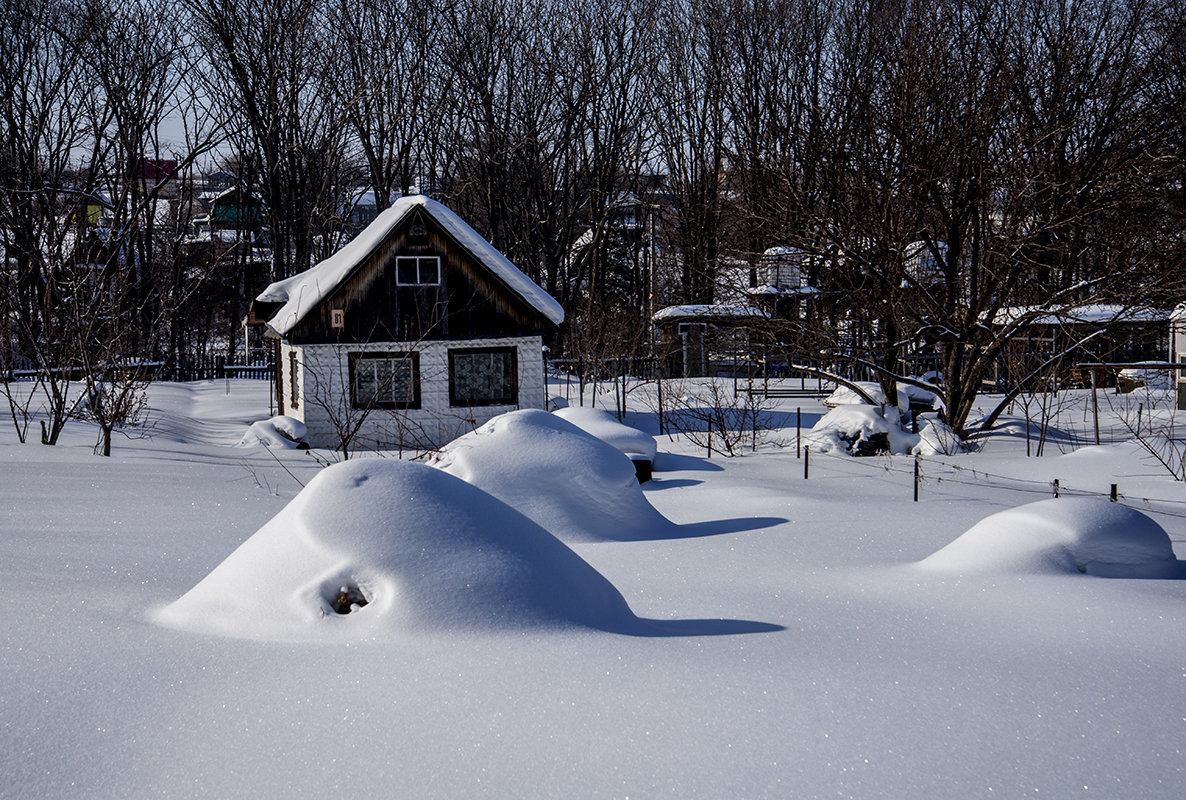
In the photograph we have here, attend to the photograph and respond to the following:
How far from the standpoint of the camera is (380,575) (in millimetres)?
3607

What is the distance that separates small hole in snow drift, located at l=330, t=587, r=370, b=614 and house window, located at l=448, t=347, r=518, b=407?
51.8 ft

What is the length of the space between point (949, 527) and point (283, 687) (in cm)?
628

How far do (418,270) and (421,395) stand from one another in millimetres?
2468

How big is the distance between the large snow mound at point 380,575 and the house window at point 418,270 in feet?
50.3

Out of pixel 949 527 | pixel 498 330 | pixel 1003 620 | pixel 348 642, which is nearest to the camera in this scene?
pixel 348 642

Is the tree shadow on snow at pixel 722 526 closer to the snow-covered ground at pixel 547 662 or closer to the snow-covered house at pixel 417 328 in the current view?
the snow-covered ground at pixel 547 662

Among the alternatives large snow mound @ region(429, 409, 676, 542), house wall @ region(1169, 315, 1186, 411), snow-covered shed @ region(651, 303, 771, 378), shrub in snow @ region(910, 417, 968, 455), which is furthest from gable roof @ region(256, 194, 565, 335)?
house wall @ region(1169, 315, 1186, 411)

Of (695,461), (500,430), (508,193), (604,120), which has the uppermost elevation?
(604,120)

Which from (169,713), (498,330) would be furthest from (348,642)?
(498,330)

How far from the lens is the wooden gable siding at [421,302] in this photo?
18.6 meters

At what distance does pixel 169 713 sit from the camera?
2.90 m

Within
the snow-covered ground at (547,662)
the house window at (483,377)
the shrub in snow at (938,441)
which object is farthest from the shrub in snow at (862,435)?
the snow-covered ground at (547,662)

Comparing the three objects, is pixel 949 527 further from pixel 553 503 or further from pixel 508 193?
pixel 508 193

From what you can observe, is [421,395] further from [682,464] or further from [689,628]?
[689,628]
